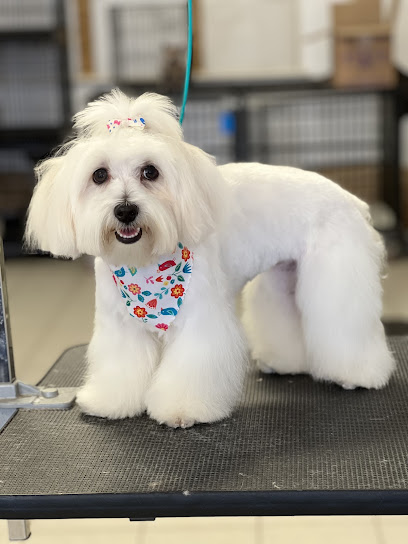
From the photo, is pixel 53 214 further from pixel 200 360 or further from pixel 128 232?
pixel 200 360

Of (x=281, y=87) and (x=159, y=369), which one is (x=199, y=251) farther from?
(x=281, y=87)

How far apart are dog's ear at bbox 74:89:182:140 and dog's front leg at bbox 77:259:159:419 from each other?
12.2 inches

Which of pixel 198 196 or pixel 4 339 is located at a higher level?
pixel 198 196

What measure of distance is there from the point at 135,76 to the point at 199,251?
422 cm

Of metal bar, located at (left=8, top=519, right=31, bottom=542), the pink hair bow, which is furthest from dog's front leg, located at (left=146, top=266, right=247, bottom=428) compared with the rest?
metal bar, located at (left=8, top=519, right=31, bottom=542)

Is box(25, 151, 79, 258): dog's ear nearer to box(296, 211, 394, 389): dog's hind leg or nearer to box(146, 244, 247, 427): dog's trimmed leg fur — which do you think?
box(146, 244, 247, 427): dog's trimmed leg fur

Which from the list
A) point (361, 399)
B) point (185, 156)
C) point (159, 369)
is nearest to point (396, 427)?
point (361, 399)

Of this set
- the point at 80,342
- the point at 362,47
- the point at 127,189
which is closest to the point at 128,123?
the point at 127,189

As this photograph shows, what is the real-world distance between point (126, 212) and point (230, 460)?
531 millimetres

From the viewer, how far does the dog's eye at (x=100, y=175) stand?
63.0 inches

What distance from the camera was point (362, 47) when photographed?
4.58 meters

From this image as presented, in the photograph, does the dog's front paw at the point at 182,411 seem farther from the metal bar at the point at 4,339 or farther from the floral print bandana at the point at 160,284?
the metal bar at the point at 4,339

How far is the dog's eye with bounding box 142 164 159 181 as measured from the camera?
1.60 meters

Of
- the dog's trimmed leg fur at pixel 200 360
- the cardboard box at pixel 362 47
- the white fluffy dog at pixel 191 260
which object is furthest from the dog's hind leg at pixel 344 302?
the cardboard box at pixel 362 47
